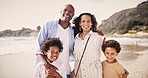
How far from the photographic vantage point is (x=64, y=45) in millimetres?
2061

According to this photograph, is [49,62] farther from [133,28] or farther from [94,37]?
[133,28]

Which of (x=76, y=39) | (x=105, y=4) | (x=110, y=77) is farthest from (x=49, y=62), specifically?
(x=105, y=4)

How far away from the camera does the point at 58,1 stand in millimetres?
2133

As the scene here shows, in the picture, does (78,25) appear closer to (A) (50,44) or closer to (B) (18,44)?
(A) (50,44)

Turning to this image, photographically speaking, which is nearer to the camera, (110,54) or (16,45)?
(110,54)

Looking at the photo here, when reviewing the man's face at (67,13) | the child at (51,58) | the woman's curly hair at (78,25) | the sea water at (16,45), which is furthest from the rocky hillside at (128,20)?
the sea water at (16,45)

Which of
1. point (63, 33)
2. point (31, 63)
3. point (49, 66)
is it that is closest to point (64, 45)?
point (63, 33)

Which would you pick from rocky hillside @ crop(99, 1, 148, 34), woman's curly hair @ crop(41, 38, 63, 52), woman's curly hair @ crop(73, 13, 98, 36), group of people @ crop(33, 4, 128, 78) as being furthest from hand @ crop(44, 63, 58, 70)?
rocky hillside @ crop(99, 1, 148, 34)

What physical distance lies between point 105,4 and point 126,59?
45cm

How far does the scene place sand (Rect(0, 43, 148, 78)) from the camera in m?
2.08

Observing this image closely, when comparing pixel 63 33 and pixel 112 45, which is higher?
pixel 63 33

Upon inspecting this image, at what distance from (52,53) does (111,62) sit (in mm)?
447

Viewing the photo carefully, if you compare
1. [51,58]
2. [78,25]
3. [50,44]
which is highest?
[78,25]

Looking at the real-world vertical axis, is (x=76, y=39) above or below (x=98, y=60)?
above
